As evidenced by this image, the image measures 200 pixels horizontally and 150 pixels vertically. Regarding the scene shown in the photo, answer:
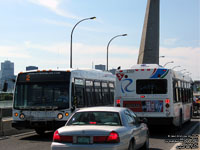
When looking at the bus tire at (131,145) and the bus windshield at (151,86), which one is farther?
the bus windshield at (151,86)

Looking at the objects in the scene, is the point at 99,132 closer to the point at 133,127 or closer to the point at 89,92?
the point at 133,127

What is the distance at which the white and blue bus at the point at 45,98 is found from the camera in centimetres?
1505

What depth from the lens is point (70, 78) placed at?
1558 cm

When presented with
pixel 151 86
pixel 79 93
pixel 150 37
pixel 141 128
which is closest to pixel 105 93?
pixel 151 86

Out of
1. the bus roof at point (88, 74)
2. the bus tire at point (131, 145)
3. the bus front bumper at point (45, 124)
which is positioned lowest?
the bus tire at point (131, 145)

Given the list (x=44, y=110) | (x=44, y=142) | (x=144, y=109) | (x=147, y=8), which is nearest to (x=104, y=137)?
(x=44, y=142)

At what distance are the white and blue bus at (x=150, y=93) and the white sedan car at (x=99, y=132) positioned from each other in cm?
668

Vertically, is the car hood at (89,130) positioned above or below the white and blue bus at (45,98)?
below

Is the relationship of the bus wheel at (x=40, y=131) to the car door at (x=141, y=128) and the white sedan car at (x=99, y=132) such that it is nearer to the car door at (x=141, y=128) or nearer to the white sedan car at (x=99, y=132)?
the car door at (x=141, y=128)

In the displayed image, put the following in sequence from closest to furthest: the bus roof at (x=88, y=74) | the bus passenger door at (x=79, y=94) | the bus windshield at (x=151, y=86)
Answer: the bus passenger door at (x=79, y=94), the bus roof at (x=88, y=74), the bus windshield at (x=151, y=86)

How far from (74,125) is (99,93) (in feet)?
34.4

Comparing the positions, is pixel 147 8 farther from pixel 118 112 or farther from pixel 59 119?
pixel 118 112

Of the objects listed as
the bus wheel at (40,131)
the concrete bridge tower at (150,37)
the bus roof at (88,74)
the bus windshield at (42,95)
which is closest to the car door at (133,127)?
the bus windshield at (42,95)

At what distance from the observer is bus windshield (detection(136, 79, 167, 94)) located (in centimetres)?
1680
